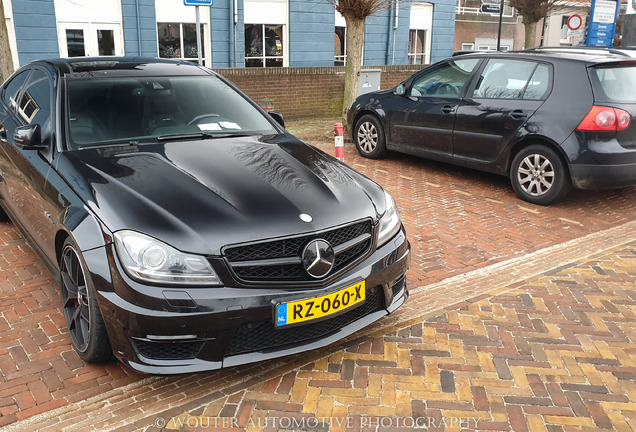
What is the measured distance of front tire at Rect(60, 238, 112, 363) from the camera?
116 inches

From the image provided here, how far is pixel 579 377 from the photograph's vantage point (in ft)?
10.6

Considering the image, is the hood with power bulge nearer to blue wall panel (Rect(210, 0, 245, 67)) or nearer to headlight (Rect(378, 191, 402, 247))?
headlight (Rect(378, 191, 402, 247))

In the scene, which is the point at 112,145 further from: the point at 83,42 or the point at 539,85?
the point at 83,42

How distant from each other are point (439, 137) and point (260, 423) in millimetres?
5448

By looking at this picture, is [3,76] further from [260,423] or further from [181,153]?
[260,423]

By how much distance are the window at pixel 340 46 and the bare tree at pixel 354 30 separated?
33.1 ft

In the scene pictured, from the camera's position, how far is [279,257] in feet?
9.32

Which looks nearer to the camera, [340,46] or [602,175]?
[602,175]

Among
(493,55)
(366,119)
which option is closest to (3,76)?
(366,119)

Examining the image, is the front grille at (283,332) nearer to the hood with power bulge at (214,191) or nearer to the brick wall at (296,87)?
the hood with power bulge at (214,191)

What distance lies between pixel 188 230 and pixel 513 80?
527cm

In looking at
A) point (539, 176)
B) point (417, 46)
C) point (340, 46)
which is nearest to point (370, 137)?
point (539, 176)

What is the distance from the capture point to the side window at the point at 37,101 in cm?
393

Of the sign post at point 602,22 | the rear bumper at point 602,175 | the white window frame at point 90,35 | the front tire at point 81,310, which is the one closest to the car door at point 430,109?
the rear bumper at point 602,175
